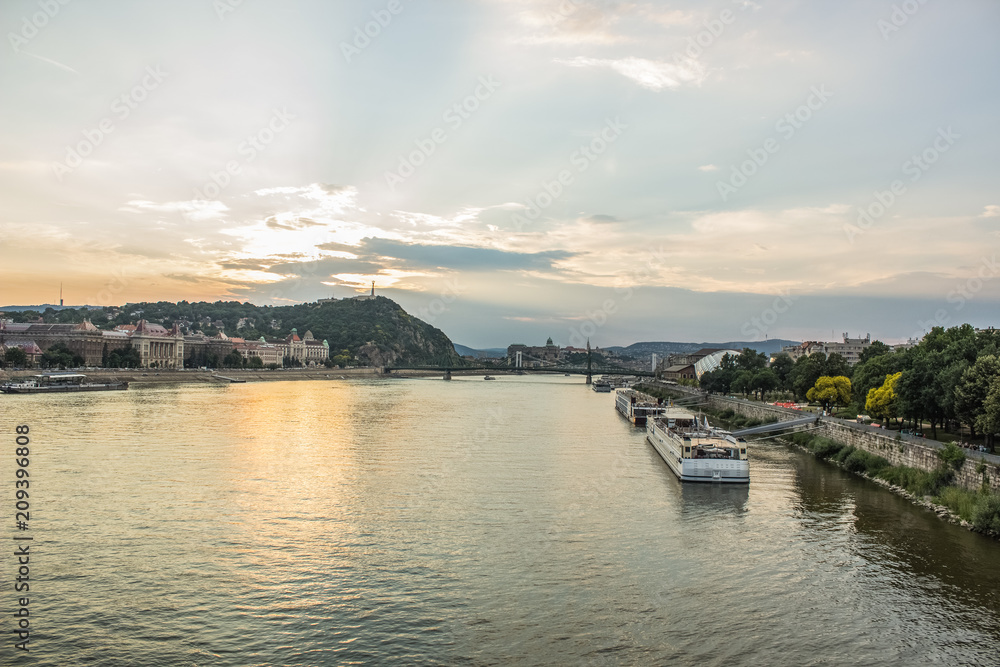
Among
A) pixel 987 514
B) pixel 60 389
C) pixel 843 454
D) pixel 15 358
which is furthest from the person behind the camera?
pixel 15 358

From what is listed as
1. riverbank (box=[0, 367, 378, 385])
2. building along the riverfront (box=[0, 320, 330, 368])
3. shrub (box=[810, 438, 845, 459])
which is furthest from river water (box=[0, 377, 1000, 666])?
building along the riverfront (box=[0, 320, 330, 368])

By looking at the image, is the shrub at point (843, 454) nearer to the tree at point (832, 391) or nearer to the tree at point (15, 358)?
the tree at point (832, 391)

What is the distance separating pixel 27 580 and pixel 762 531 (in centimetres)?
1582

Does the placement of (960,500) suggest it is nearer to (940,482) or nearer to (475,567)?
(940,482)

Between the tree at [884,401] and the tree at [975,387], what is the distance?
287 inches

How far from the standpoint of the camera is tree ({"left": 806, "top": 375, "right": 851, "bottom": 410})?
43.7m

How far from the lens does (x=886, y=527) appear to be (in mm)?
18047

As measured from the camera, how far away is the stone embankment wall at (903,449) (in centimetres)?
1877

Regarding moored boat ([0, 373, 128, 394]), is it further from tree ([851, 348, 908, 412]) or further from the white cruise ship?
tree ([851, 348, 908, 412])

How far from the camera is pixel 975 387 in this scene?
23.6 metres

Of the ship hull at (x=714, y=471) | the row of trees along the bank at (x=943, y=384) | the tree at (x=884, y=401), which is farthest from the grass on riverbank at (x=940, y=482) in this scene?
the ship hull at (x=714, y=471)

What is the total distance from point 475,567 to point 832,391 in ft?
119

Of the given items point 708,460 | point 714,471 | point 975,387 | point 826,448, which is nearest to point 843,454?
point 826,448

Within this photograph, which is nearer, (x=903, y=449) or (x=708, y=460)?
(x=903, y=449)
